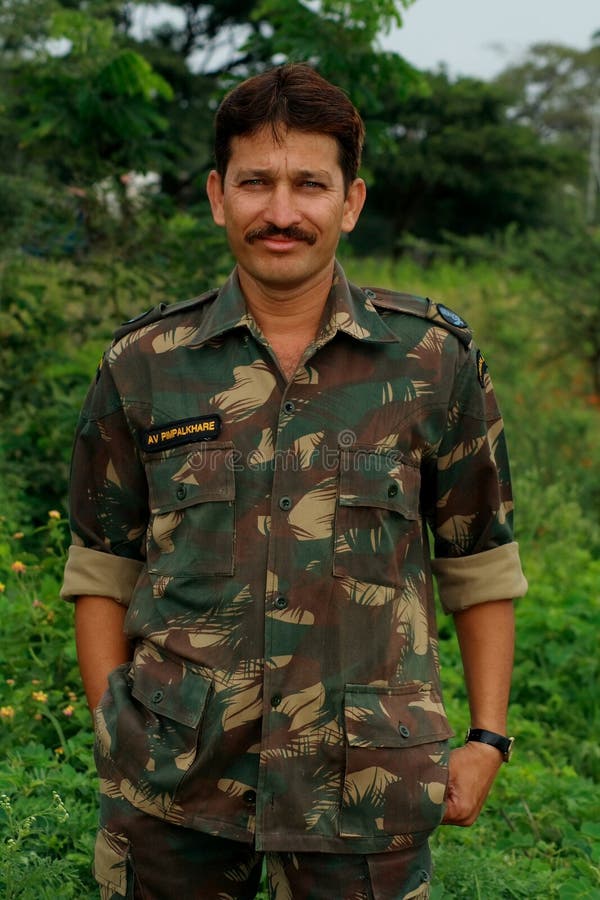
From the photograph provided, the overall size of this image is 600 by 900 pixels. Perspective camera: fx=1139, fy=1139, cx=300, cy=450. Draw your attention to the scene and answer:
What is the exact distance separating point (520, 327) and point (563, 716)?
7899mm

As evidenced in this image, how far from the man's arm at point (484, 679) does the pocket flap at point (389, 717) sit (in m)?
0.11

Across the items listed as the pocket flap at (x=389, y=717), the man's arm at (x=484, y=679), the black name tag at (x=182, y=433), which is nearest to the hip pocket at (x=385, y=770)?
the pocket flap at (x=389, y=717)

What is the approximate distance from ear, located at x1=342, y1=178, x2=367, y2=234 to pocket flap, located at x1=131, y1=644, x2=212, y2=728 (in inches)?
34.4

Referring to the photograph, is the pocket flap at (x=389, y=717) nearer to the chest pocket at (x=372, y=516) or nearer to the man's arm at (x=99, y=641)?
the chest pocket at (x=372, y=516)

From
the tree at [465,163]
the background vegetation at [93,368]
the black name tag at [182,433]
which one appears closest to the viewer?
the black name tag at [182,433]

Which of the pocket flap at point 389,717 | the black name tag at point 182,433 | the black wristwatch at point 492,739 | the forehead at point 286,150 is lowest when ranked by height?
the black wristwatch at point 492,739

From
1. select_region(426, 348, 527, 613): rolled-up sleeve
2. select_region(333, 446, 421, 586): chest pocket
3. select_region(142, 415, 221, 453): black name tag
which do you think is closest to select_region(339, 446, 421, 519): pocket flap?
select_region(333, 446, 421, 586): chest pocket

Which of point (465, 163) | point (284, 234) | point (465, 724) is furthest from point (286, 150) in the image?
point (465, 163)

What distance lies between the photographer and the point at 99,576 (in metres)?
2.22

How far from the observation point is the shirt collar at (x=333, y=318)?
2.07 m

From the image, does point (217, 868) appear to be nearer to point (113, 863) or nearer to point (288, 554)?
point (113, 863)

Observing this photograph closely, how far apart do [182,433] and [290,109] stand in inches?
24.2

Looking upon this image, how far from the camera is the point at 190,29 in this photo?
65.6 ft

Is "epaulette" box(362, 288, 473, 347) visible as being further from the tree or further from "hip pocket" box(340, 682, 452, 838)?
the tree
